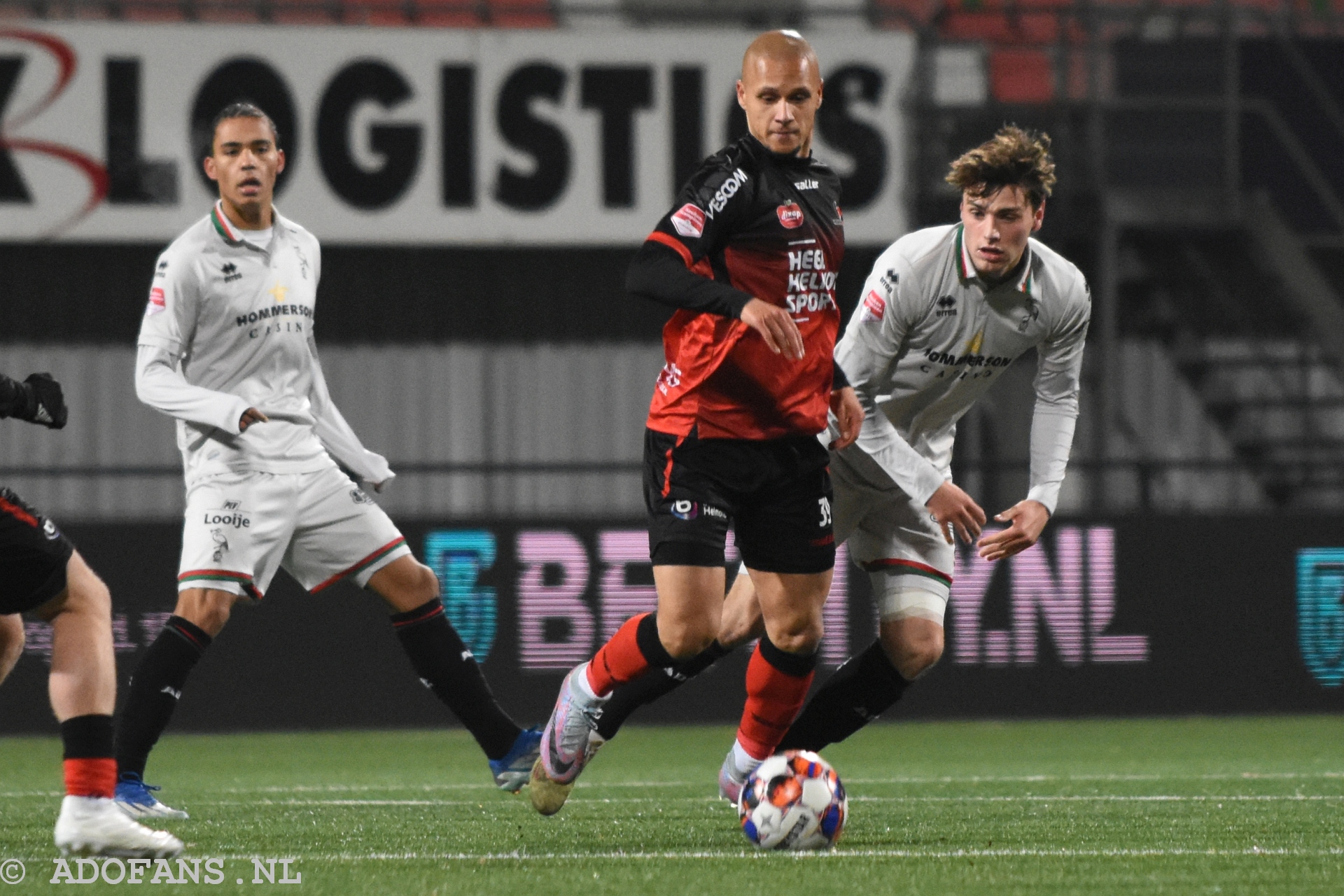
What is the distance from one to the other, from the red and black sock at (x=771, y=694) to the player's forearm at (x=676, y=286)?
1.16 metres

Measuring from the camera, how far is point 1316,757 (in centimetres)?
853

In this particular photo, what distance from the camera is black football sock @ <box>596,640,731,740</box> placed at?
5473mm

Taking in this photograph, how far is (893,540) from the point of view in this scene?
6023 millimetres

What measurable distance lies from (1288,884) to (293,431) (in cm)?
336

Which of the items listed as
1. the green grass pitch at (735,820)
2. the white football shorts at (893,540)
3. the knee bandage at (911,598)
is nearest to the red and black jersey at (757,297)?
the white football shorts at (893,540)

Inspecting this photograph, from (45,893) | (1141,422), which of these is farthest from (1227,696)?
(45,893)

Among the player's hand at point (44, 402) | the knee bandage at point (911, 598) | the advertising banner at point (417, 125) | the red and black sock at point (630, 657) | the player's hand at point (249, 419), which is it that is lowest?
the red and black sock at point (630, 657)

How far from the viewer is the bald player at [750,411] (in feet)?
17.0

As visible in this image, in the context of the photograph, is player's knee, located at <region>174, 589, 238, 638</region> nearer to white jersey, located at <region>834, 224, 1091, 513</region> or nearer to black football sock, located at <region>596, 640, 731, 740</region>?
black football sock, located at <region>596, 640, 731, 740</region>

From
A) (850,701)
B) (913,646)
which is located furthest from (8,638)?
(913,646)

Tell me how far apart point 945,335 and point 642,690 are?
135 cm

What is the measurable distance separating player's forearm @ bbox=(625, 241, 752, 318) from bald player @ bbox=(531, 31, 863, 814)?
70 millimetres

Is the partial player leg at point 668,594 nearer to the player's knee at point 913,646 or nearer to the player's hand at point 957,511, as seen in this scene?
the player's hand at point 957,511

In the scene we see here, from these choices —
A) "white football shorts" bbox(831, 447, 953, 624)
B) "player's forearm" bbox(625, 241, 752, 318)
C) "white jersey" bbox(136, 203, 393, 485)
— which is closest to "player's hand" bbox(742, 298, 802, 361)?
"player's forearm" bbox(625, 241, 752, 318)
